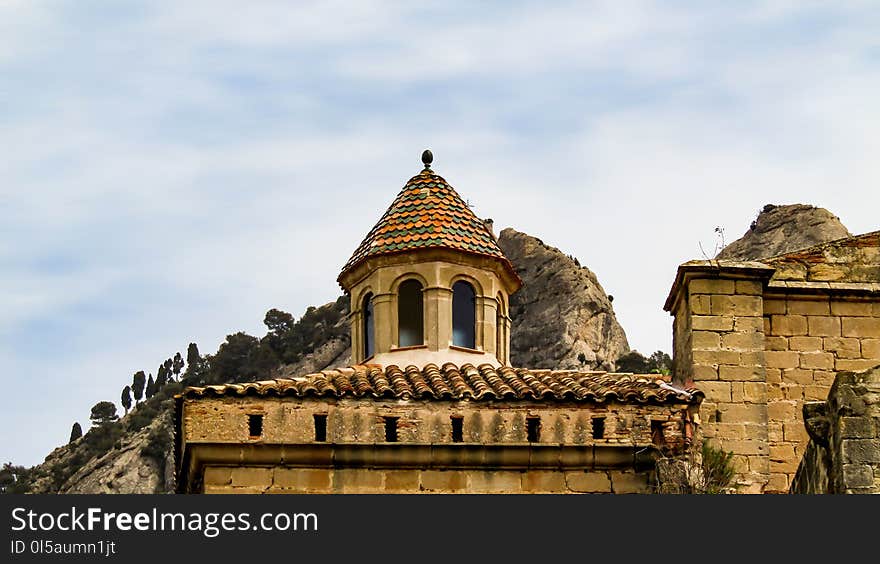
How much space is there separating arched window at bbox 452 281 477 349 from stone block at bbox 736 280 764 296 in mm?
4497

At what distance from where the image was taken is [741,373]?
27.2m

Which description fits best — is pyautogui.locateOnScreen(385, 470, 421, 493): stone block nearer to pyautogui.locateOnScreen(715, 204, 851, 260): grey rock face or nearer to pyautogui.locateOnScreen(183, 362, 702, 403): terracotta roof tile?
pyautogui.locateOnScreen(183, 362, 702, 403): terracotta roof tile

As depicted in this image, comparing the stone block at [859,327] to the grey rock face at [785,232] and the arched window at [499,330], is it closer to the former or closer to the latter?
the arched window at [499,330]

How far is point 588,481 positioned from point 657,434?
110 centimetres

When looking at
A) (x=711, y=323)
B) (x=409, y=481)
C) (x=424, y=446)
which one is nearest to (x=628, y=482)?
(x=424, y=446)

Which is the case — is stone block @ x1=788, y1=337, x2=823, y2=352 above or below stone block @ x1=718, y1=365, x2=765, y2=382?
above

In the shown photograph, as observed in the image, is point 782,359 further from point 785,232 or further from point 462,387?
point 785,232

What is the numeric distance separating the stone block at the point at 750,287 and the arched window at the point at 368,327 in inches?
228

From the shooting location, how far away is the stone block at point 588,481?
84.3 feet

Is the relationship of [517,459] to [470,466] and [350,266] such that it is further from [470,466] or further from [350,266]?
[350,266]

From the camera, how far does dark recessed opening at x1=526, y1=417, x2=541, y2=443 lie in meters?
25.9

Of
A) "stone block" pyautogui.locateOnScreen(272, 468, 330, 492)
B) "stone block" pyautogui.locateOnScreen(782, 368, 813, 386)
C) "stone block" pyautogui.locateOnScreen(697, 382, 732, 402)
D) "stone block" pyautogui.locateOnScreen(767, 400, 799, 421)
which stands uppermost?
"stone block" pyautogui.locateOnScreen(782, 368, 813, 386)

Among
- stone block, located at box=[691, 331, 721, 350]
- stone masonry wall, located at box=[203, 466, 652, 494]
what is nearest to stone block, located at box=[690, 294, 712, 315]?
stone block, located at box=[691, 331, 721, 350]

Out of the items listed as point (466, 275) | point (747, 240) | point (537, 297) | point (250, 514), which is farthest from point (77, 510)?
point (537, 297)
